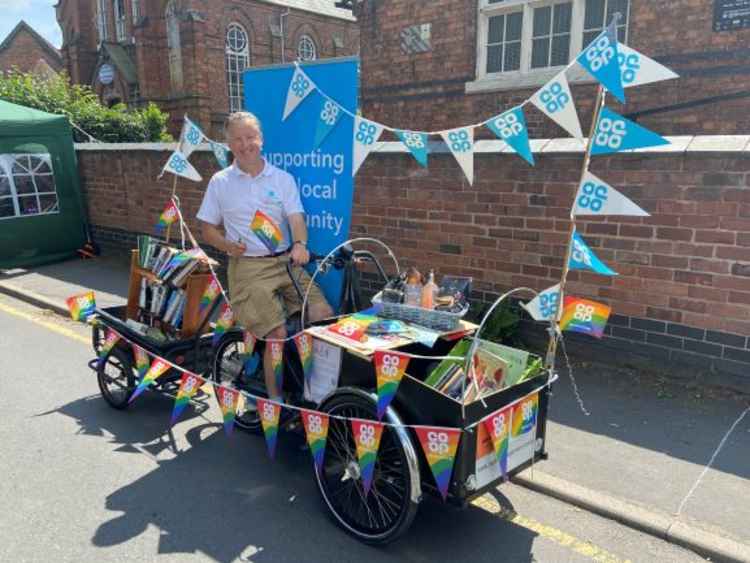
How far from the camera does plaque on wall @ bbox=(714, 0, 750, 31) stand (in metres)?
7.57

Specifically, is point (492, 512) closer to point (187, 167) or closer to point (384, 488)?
point (384, 488)

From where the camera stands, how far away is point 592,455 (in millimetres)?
3771

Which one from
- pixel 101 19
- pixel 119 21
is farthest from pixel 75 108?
pixel 101 19

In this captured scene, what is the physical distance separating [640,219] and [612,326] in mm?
911

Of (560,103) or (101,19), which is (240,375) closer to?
(560,103)

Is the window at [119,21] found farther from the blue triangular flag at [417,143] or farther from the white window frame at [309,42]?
the blue triangular flag at [417,143]

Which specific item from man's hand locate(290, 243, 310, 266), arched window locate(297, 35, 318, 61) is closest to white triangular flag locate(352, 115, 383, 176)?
man's hand locate(290, 243, 310, 266)

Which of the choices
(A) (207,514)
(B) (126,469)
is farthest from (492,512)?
(B) (126,469)

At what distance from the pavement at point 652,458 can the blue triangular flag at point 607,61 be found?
6.97 ft

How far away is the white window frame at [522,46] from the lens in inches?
364

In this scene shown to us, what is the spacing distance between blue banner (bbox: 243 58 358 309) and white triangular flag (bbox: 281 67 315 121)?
0.04 m

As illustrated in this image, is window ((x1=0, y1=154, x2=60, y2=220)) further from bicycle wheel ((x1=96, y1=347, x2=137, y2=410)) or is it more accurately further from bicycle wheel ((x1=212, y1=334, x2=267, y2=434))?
bicycle wheel ((x1=212, y1=334, x2=267, y2=434))

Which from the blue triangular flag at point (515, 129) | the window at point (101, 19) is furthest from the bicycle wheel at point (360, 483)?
the window at point (101, 19)

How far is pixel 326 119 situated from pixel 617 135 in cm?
182
